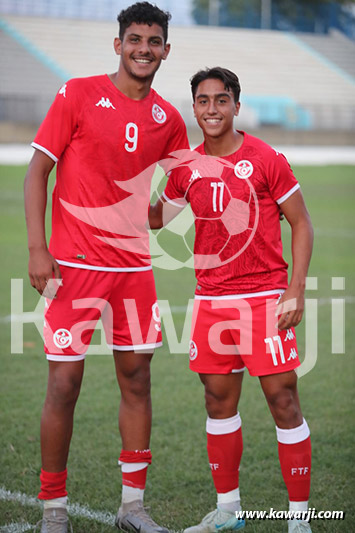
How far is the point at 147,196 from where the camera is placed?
3311 mm

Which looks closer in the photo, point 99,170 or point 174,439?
point 99,170

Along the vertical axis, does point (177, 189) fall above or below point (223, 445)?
above

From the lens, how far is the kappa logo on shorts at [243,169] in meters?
3.09

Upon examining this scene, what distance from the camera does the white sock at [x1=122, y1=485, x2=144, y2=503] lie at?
3.31m

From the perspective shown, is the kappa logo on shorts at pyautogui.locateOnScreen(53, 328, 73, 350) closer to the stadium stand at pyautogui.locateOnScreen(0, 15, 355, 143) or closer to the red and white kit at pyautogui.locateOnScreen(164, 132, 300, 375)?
the red and white kit at pyautogui.locateOnScreen(164, 132, 300, 375)

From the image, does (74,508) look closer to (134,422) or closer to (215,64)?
(134,422)

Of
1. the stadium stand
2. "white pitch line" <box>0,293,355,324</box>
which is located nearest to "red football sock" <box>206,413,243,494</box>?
"white pitch line" <box>0,293,355,324</box>

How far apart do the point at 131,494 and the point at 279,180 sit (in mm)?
1446

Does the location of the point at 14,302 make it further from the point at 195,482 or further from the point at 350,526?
the point at 350,526

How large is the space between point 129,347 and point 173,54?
36575mm

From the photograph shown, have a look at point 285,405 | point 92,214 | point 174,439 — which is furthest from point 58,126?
point 174,439

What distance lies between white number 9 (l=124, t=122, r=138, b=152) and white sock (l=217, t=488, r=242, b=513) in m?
1.47

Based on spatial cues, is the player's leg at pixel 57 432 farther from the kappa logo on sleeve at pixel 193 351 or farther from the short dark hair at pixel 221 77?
the short dark hair at pixel 221 77

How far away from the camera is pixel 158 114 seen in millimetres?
3273
